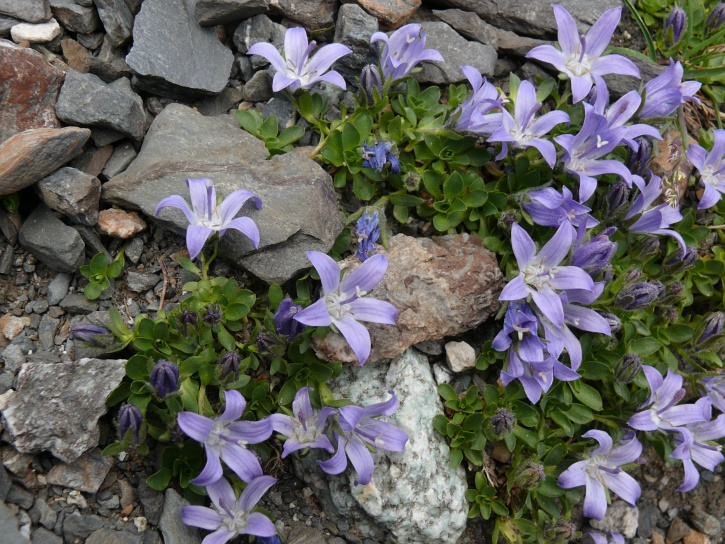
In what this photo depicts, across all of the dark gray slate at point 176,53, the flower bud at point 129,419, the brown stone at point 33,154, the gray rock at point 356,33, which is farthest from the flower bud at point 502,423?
the brown stone at point 33,154

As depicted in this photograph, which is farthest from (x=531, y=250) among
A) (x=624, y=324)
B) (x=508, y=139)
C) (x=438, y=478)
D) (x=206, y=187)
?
(x=206, y=187)

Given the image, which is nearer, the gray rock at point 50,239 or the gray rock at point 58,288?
the gray rock at point 50,239

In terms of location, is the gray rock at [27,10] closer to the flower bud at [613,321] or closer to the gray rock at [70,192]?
the gray rock at [70,192]

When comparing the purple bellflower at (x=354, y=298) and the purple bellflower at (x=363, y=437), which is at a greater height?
the purple bellflower at (x=354, y=298)

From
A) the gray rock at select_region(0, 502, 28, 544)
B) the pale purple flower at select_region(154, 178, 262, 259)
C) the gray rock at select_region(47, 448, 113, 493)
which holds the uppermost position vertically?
the pale purple flower at select_region(154, 178, 262, 259)

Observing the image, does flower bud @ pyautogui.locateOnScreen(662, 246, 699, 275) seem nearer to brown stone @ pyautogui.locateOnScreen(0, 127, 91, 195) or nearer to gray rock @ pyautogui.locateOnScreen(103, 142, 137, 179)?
gray rock @ pyautogui.locateOnScreen(103, 142, 137, 179)

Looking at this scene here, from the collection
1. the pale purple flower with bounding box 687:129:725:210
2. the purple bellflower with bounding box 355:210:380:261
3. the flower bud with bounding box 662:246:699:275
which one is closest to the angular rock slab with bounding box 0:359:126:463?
the purple bellflower with bounding box 355:210:380:261

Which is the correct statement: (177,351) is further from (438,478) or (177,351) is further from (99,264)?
(438,478)
